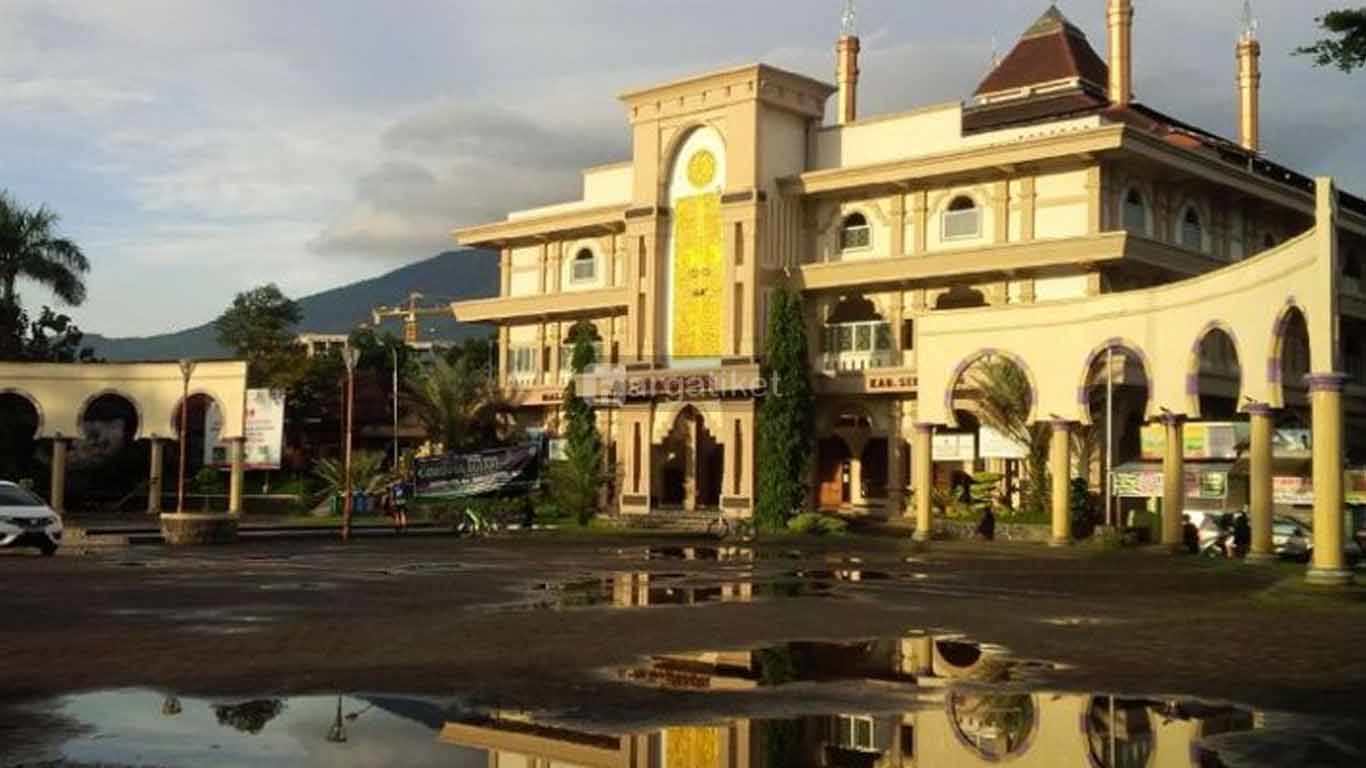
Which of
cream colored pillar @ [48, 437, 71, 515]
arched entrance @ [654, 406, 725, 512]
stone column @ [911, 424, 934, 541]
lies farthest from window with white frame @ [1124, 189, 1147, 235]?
cream colored pillar @ [48, 437, 71, 515]

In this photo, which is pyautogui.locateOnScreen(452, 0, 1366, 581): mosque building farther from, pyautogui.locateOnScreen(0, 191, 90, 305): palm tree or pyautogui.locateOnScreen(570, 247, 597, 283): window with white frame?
pyautogui.locateOnScreen(0, 191, 90, 305): palm tree

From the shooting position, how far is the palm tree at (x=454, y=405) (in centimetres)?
5184

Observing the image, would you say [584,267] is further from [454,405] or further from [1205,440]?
[1205,440]

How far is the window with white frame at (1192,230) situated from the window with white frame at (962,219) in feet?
19.9

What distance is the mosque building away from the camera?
3628 centimetres

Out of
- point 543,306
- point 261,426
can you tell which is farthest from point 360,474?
point 543,306

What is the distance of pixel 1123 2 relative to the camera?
4591 centimetres

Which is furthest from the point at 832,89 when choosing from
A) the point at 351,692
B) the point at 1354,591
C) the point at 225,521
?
the point at 351,692

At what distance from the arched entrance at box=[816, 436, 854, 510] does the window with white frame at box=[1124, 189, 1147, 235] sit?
11.9 m

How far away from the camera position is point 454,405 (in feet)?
170

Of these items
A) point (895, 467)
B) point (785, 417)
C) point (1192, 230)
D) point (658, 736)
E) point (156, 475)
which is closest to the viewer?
point (658, 736)

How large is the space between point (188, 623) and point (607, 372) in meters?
32.7

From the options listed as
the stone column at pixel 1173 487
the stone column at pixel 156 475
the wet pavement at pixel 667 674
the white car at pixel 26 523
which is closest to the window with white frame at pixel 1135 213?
the stone column at pixel 1173 487

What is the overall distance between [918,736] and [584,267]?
44819 mm
